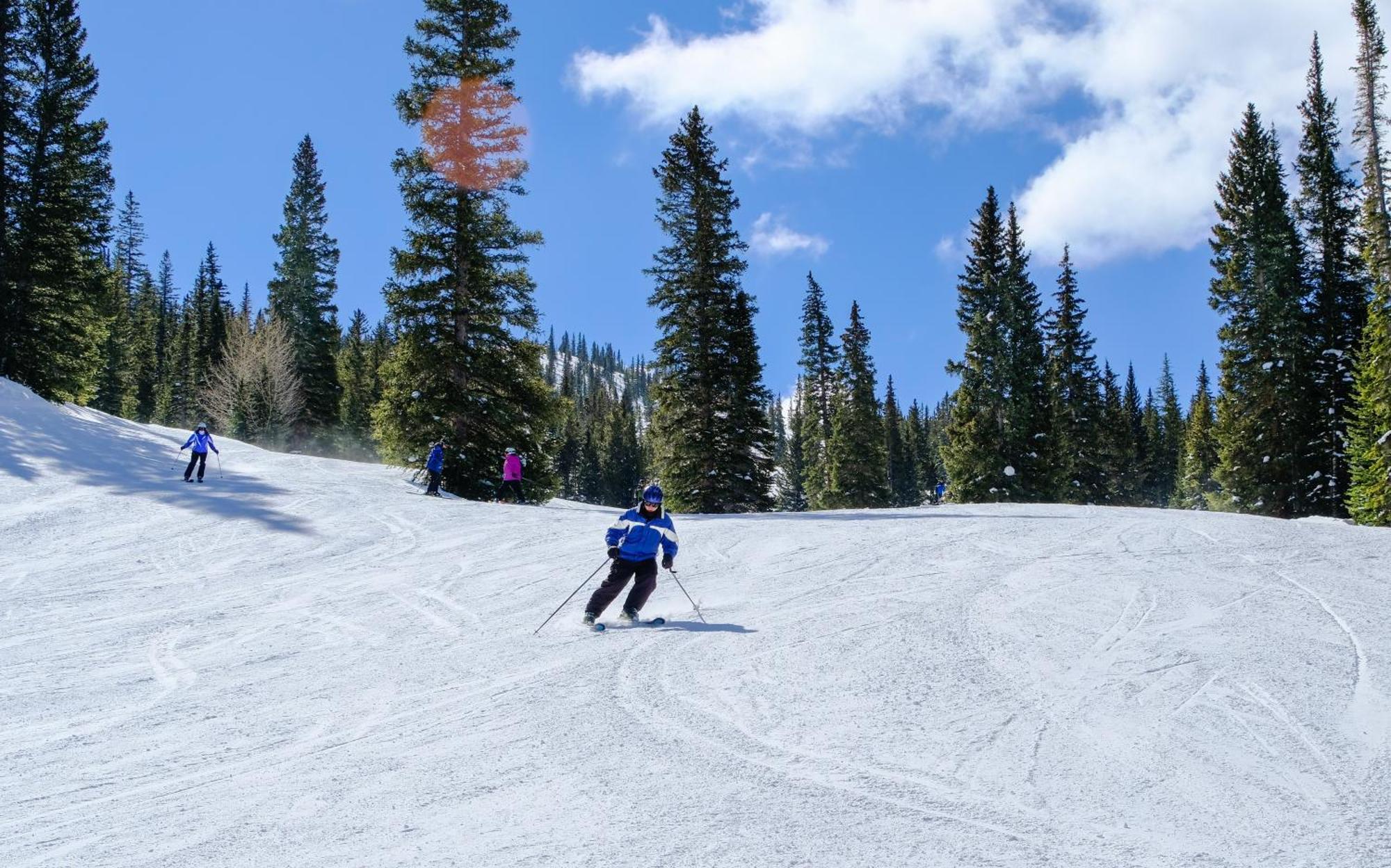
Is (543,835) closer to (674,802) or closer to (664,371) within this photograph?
(674,802)

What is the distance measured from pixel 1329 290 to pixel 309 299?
165 feet

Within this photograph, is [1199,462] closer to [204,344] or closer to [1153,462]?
[1153,462]

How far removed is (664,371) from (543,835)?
25.0 m

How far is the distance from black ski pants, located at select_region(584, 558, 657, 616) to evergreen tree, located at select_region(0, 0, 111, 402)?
29.7 meters

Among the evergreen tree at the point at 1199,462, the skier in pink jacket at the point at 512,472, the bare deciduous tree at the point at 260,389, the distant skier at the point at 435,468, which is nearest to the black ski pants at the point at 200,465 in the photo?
the distant skier at the point at 435,468

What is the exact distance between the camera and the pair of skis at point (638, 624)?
28.6 feet

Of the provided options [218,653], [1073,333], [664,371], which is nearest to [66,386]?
[664,371]

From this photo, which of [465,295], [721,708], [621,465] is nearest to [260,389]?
[465,295]

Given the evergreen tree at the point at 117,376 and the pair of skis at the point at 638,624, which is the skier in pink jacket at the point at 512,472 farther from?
the evergreen tree at the point at 117,376

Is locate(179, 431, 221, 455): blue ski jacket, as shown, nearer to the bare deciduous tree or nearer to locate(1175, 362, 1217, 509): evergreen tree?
the bare deciduous tree

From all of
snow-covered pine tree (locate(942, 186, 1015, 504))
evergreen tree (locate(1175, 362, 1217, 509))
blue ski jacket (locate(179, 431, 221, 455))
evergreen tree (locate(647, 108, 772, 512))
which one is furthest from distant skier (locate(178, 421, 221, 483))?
evergreen tree (locate(1175, 362, 1217, 509))

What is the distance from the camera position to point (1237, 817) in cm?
437

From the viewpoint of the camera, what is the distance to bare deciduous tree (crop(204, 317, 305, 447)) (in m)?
40.6

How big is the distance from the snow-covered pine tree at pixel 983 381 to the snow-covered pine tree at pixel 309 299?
3483 centimetres
